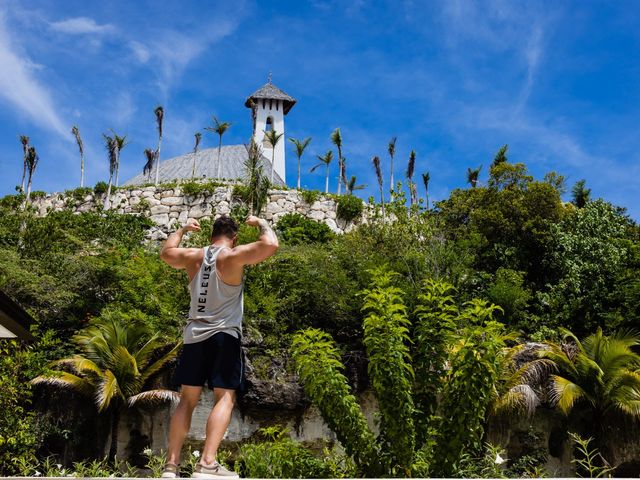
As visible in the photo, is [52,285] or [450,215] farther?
[450,215]

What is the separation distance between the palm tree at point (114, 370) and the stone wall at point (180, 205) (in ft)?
54.7

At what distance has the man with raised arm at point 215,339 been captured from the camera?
4.52 metres

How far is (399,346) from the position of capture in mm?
7449

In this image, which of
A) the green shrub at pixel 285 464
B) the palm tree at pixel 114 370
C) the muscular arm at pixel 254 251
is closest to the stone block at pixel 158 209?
the palm tree at pixel 114 370

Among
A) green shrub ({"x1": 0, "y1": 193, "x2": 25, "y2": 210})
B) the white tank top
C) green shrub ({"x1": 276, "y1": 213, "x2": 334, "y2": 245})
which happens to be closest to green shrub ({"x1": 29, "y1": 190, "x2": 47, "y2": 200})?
green shrub ({"x1": 0, "y1": 193, "x2": 25, "y2": 210})

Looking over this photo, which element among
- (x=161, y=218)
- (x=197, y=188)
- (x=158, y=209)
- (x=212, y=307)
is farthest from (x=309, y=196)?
(x=212, y=307)

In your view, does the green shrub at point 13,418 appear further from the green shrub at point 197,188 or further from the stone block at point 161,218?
the green shrub at point 197,188

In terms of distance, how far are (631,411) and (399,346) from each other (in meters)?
8.27

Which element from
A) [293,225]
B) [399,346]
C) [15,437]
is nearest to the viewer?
[399,346]

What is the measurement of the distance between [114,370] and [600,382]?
33.9 feet

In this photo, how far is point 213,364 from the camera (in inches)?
182

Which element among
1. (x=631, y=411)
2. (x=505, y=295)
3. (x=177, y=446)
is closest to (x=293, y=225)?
(x=505, y=295)

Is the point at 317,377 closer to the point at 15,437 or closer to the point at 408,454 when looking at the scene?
the point at 408,454

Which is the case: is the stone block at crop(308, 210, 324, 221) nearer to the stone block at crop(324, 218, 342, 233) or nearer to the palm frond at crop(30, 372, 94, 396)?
the stone block at crop(324, 218, 342, 233)
